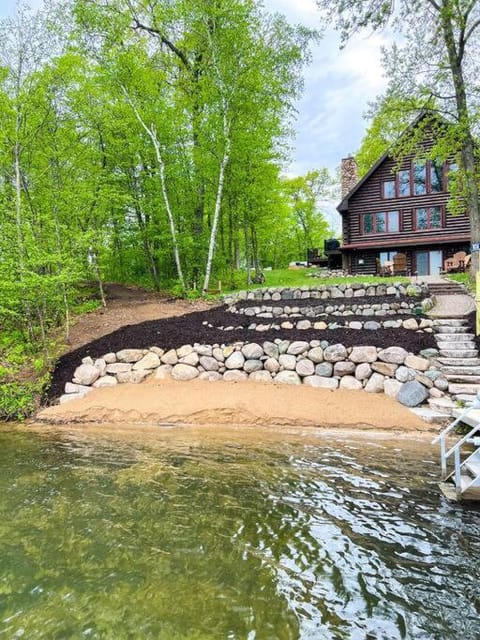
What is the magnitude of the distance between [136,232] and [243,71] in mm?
7307

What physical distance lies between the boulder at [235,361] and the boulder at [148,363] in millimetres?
1563

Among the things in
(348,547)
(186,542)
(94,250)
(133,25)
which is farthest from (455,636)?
(133,25)

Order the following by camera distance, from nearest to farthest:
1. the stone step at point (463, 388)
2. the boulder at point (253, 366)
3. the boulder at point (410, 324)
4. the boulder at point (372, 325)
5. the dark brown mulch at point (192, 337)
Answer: the stone step at point (463, 388)
the dark brown mulch at point (192, 337)
the boulder at point (253, 366)
the boulder at point (410, 324)
the boulder at point (372, 325)

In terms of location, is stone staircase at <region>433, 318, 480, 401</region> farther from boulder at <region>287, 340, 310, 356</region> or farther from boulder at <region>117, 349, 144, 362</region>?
boulder at <region>117, 349, 144, 362</region>

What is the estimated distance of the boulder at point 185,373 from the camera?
810cm

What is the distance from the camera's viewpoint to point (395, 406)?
21.7 feet

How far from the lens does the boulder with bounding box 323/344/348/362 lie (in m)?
7.64

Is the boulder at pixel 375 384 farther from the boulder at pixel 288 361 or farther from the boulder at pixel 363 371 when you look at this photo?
the boulder at pixel 288 361

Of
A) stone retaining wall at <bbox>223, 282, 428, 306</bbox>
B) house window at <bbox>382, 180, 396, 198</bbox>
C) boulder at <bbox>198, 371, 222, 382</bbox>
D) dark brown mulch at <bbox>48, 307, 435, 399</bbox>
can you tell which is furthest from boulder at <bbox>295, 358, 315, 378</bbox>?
house window at <bbox>382, 180, 396, 198</bbox>

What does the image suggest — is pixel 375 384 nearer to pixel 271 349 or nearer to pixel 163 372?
pixel 271 349

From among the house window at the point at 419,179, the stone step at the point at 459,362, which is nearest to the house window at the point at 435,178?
the house window at the point at 419,179

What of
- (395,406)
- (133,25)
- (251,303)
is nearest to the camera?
(395,406)

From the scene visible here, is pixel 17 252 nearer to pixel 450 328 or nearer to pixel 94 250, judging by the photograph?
pixel 94 250

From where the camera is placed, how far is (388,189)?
74.8 feet
